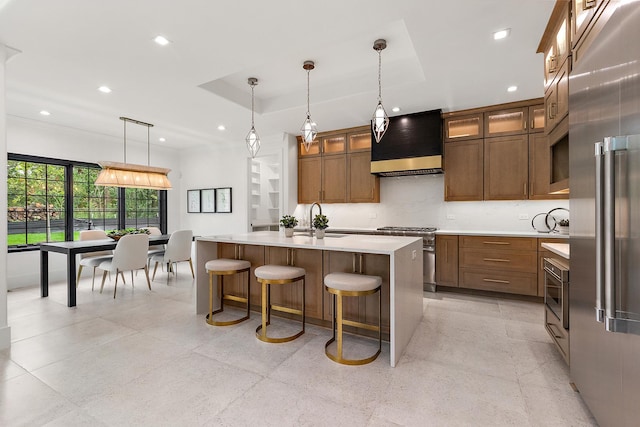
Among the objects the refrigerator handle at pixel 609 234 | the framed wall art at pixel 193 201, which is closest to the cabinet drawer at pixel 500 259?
the refrigerator handle at pixel 609 234

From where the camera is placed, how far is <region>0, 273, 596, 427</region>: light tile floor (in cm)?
175

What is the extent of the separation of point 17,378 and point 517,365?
365 centimetres

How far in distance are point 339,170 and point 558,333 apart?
151 inches

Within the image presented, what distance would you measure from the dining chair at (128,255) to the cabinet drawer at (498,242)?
4491 millimetres

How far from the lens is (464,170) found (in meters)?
4.45

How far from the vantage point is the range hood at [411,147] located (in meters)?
4.41

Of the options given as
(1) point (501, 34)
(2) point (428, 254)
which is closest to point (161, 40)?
(1) point (501, 34)

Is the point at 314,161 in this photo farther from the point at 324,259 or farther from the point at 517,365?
the point at 517,365

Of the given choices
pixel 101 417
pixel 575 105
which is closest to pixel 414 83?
pixel 575 105

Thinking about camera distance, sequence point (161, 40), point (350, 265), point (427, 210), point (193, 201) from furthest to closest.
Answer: point (193, 201)
point (427, 210)
point (350, 265)
point (161, 40)

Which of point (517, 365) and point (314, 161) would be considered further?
point (314, 161)

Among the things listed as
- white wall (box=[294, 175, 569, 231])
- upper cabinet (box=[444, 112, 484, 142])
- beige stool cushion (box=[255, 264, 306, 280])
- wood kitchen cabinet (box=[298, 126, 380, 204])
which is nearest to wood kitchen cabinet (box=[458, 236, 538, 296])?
white wall (box=[294, 175, 569, 231])

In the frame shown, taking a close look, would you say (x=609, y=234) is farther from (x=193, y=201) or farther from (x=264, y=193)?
(x=193, y=201)

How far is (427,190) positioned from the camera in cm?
497
